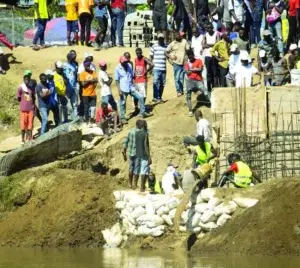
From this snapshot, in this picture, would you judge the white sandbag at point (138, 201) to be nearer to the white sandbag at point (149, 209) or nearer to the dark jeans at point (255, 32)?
the white sandbag at point (149, 209)

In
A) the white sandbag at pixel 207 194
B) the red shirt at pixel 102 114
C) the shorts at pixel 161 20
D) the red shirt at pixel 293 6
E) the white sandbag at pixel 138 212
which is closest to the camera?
the white sandbag at pixel 207 194

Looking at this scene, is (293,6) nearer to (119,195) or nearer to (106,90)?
(106,90)

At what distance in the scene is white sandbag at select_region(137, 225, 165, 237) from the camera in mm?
25422

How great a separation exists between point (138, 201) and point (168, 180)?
195 cm

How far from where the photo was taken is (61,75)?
104 feet

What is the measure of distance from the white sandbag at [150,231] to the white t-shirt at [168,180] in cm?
182

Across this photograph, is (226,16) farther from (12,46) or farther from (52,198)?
Answer: (52,198)

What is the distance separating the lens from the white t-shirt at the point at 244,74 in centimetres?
3005

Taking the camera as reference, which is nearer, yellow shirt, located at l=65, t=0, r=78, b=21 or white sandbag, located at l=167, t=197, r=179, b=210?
white sandbag, located at l=167, t=197, r=179, b=210

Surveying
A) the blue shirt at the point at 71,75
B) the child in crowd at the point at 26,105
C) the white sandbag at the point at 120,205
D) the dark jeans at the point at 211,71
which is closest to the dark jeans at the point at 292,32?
the dark jeans at the point at 211,71

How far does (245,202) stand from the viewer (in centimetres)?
2453

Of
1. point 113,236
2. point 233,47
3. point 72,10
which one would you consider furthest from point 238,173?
point 72,10

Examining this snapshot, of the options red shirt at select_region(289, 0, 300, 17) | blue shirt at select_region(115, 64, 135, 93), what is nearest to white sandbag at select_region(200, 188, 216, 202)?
blue shirt at select_region(115, 64, 135, 93)

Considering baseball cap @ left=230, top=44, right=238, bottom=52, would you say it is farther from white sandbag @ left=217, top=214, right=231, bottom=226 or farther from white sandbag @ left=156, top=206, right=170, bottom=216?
white sandbag @ left=217, top=214, right=231, bottom=226
